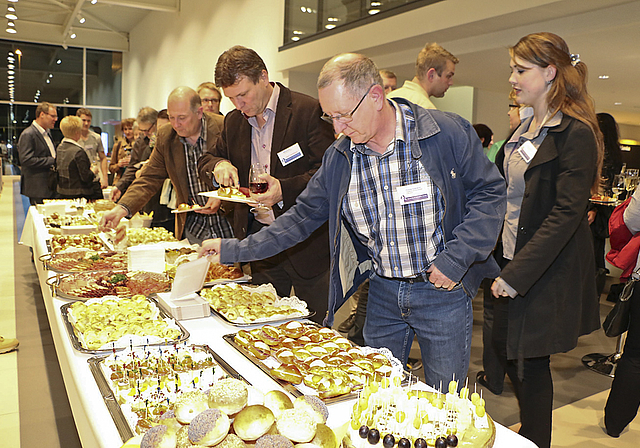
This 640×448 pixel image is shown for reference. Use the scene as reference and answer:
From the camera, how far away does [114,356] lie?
149 centimetres

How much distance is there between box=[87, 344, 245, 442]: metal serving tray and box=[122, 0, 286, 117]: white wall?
25.8 ft

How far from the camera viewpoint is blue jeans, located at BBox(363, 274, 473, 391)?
1646 mm

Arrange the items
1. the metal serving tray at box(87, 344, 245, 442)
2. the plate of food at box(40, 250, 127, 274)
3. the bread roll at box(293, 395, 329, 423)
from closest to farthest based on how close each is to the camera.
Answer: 1. the bread roll at box(293, 395, 329, 423)
2. the metal serving tray at box(87, 344, 245, 442)
3. the plate of food at box(40, 250, 127, 274)

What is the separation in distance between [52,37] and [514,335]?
58.5 feet

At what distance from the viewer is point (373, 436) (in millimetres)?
964

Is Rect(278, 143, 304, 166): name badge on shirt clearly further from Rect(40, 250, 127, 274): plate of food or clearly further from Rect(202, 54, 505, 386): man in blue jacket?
Rect(40, 250, 127, 274): plate of food

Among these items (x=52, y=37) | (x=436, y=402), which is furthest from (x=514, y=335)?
(x=52, y=37)

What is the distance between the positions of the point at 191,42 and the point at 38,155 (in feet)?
22.7

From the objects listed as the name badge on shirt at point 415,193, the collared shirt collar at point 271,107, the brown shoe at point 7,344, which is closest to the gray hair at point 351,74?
the name badge on shirt at point 415,193

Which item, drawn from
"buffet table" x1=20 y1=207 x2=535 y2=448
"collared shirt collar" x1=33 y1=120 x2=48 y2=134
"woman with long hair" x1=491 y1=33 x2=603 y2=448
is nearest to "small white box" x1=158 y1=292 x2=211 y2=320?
"buffet table" x1=20 y1=207 x2=535 y2=448

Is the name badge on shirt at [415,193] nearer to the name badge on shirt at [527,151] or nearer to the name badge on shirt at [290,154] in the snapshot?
the name badge on shirt at [527,151]

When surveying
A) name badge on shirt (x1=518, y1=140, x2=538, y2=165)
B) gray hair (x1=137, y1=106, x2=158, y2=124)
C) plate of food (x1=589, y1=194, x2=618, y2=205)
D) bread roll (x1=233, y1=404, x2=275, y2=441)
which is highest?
gray hair (x1=137, y1=106, x2=158, y2=124)

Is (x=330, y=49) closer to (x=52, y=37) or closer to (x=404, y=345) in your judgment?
(x=404, y=345)

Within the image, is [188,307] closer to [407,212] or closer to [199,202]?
[407,212]
